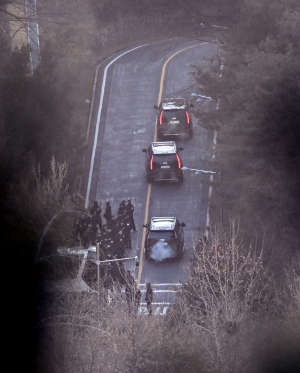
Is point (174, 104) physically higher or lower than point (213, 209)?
higher

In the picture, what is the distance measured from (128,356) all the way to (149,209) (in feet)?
53.9

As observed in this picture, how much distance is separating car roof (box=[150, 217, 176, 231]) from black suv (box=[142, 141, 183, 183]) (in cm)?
436

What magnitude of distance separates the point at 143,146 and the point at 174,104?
8.00ft

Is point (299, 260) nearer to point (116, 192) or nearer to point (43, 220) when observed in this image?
point (43, 220)

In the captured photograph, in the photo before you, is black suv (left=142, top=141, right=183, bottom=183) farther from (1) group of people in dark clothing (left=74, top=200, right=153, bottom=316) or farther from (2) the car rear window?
(1) group of people in dark clothing (left=74, top=200, right=153, bottom=316)

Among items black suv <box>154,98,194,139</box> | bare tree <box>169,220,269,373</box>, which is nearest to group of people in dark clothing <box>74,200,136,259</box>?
bare tree <box>169,220,269,373</box>

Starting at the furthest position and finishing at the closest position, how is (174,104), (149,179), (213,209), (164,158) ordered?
(174,104) < (149,179) < (164,158) < (213,209)

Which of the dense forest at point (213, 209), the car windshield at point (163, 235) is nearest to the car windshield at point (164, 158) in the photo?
the dense forest at point (213, 209)

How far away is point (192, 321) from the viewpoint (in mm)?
14594

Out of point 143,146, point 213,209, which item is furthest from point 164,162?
point 143,146

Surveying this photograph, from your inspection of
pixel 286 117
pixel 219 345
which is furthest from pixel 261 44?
pixel 219 345

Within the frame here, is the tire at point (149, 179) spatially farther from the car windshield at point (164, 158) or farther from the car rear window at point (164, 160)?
the car windshield at point (164, 158)

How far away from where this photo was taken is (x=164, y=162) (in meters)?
29.4

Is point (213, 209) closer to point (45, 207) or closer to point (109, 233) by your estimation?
point (109, 233)
